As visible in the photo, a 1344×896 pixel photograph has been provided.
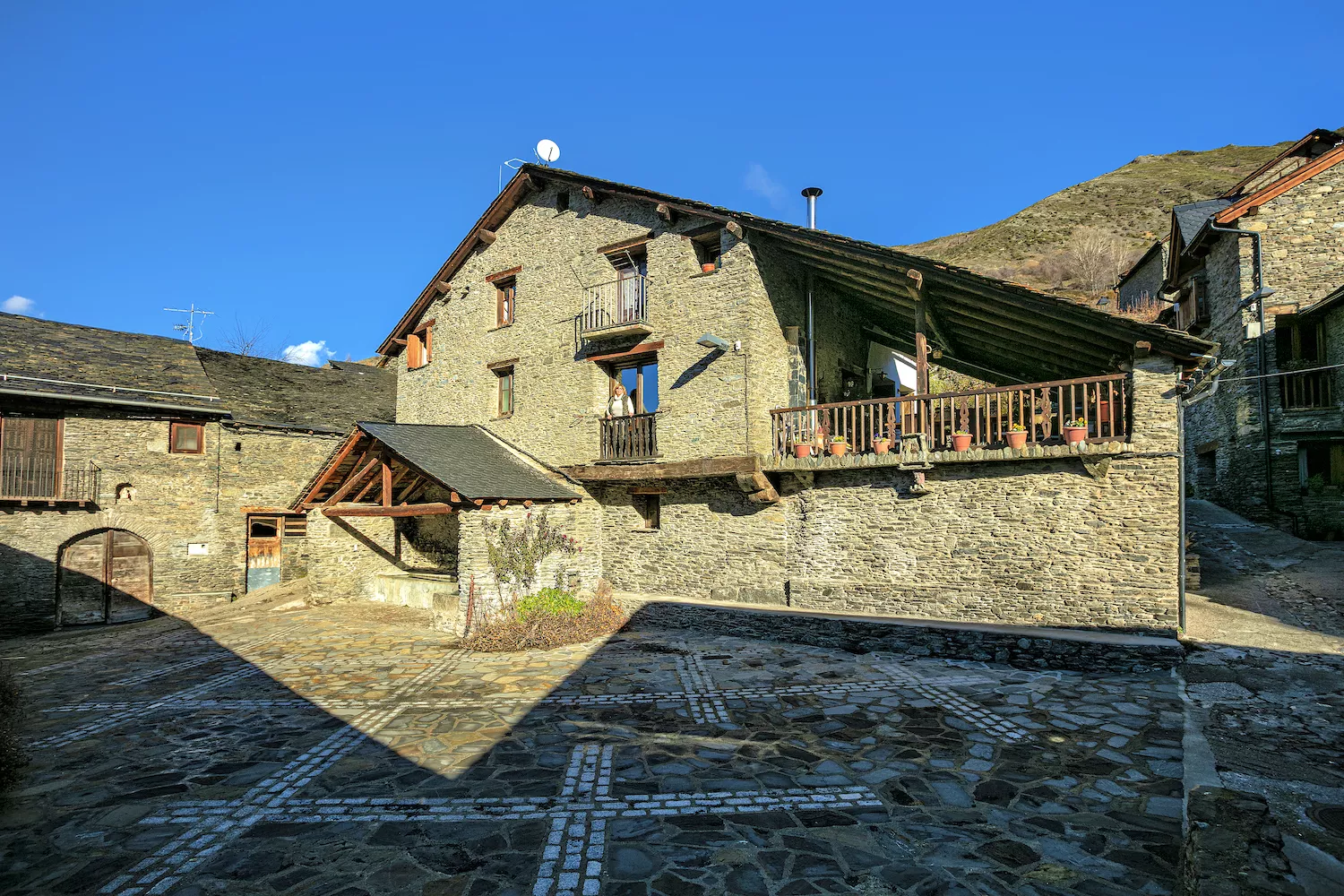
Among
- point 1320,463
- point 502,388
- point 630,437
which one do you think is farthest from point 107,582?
point 1320,463

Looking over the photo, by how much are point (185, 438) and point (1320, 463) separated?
2840 centimetres

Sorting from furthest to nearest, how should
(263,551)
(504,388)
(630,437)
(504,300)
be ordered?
(263,551) → (504,300) → (504,388) → (630,437)

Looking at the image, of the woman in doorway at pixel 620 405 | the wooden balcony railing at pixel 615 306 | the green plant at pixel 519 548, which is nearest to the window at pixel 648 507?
the woman in doorway at pixel 620 405

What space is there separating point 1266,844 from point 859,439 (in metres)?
9.11

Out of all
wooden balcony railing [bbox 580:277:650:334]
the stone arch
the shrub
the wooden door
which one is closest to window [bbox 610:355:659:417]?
wooden balcony railing [bbox 580:277:650:334]

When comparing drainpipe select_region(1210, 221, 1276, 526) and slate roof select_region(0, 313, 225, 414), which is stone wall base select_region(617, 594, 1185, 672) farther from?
slate roof select_region(0, 313, 225, 414)

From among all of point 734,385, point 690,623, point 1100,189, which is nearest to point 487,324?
point 734,385

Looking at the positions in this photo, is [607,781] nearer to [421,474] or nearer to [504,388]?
[421,474]

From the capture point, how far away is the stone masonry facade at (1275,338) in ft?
52.5

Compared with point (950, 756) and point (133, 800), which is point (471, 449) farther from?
point (950, 756)

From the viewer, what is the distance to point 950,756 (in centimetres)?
617

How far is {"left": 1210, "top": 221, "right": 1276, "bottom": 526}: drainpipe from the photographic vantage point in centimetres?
1656

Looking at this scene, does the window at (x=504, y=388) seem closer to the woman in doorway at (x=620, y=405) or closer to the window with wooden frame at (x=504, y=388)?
the window with wooden frame at (x=504, y=388)

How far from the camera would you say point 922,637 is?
1009 centimetres
